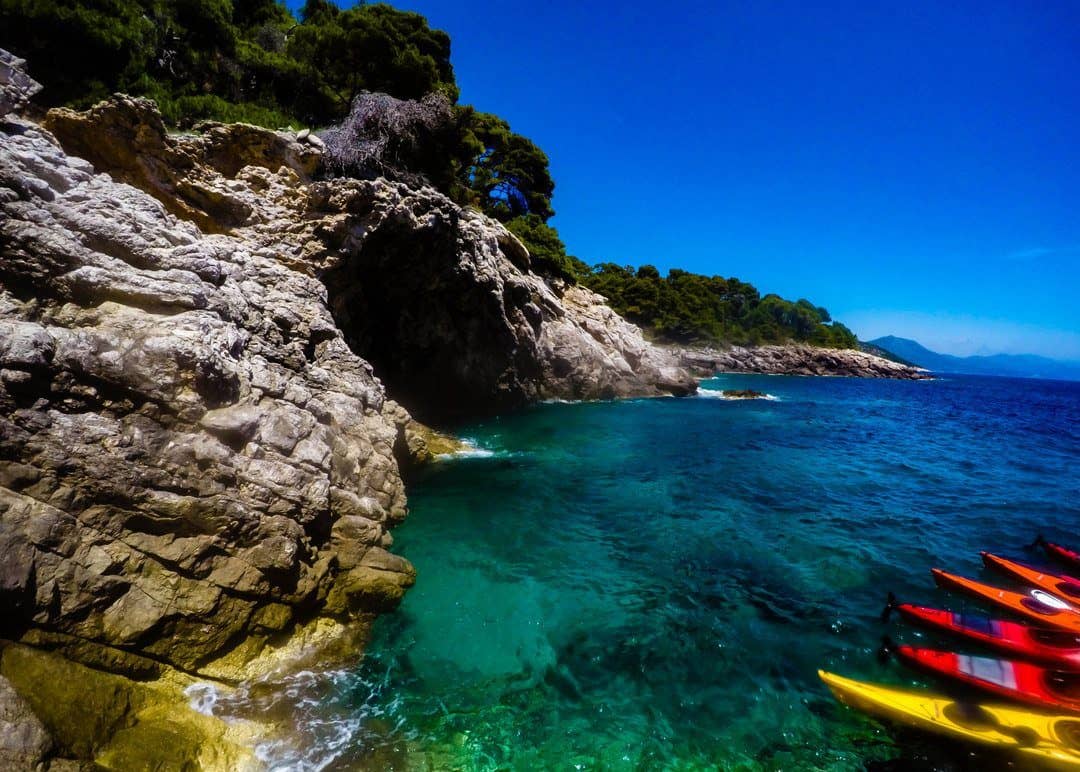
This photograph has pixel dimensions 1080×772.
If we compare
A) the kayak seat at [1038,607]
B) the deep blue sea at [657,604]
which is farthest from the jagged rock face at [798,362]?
the kayak seat at [1038,607]

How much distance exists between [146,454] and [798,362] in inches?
3991

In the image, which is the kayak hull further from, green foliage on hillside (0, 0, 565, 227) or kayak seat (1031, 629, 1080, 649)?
green foliage on hillside (0, 0, 565, 227)

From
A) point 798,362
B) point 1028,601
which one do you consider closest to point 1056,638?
point 1028,601

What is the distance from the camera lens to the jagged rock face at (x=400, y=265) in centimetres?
1429

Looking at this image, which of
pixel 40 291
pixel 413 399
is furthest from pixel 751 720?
pixel 413 399

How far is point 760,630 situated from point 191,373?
11.4 m

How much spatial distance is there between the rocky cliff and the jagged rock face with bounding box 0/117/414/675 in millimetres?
29

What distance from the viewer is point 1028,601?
927cm

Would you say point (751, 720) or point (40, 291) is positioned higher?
point (40, 291)

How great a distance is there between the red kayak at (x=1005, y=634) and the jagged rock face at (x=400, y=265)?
19.5 metres

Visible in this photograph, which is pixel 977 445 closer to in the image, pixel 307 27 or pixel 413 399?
pixel 413 399

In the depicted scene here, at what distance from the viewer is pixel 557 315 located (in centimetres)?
3597

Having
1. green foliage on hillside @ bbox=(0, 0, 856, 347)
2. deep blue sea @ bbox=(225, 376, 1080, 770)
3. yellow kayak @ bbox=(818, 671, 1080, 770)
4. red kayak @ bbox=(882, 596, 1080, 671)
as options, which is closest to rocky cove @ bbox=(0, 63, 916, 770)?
deep blue sea @ bbox=(225, 376, 1080, 770)

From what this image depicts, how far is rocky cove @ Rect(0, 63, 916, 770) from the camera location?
5535mm
